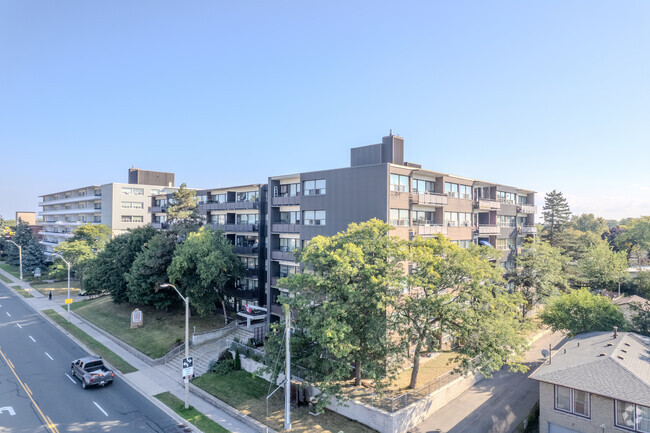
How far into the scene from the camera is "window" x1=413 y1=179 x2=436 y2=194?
1312 inches

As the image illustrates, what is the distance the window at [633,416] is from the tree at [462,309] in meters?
5.14

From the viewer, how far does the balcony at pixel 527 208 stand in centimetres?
5030

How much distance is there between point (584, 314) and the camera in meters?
29.1

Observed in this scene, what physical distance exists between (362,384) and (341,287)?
312 inches

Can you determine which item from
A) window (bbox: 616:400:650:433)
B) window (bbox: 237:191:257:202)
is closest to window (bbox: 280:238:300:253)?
window (bbox: 237:191:257:202)

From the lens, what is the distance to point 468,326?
21.2 metres

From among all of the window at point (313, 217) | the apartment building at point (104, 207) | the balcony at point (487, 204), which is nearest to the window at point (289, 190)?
the window at point (313, 217)

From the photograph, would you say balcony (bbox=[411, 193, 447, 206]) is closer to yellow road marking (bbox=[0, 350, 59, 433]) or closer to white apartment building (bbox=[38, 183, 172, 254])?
yellow road marking (bbox=[0, 350, 59, 433])

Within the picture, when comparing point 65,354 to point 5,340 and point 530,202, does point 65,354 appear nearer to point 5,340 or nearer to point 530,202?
point 5,340

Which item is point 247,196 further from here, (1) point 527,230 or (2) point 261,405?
(1) point 527,230

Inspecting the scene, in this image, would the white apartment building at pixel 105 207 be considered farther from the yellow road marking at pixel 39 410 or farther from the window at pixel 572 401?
the window at pixel 572 401

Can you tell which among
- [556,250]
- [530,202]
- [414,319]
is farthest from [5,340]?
[530,202]

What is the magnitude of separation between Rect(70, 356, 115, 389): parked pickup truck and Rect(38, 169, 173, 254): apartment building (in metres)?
48.2

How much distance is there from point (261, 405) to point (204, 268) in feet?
49.2
